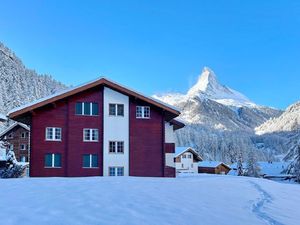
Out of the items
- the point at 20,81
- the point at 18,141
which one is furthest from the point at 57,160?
the point at 20,81

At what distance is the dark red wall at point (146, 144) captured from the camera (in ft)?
95.4

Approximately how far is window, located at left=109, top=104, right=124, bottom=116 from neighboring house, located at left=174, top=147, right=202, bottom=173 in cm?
3794

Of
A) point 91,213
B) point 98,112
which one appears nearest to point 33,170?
point 98,112

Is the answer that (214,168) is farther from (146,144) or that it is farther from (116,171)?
(116,171)

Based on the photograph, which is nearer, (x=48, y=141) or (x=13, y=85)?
(x=48, y=141)

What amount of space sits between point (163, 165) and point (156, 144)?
72.6 inches

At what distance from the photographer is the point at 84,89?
27938mm

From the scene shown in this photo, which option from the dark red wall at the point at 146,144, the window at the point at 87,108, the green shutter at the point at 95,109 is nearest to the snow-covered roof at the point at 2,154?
the window at the point at 87,108

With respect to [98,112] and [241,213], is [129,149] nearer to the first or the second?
[98,112]

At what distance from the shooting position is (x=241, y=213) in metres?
9.02

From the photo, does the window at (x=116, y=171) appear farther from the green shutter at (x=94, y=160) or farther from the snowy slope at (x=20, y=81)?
the snowy slope at (x=20, y=81)

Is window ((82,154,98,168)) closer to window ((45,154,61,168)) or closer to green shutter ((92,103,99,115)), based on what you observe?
window ((45,154,61,168))

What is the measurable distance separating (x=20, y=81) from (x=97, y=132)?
118 meters

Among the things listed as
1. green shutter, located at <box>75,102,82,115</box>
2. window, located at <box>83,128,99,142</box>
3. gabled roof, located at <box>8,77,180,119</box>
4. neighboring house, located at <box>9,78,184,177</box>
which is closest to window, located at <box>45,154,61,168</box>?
neighboring house, located at <box>9,78,184,177</box>
